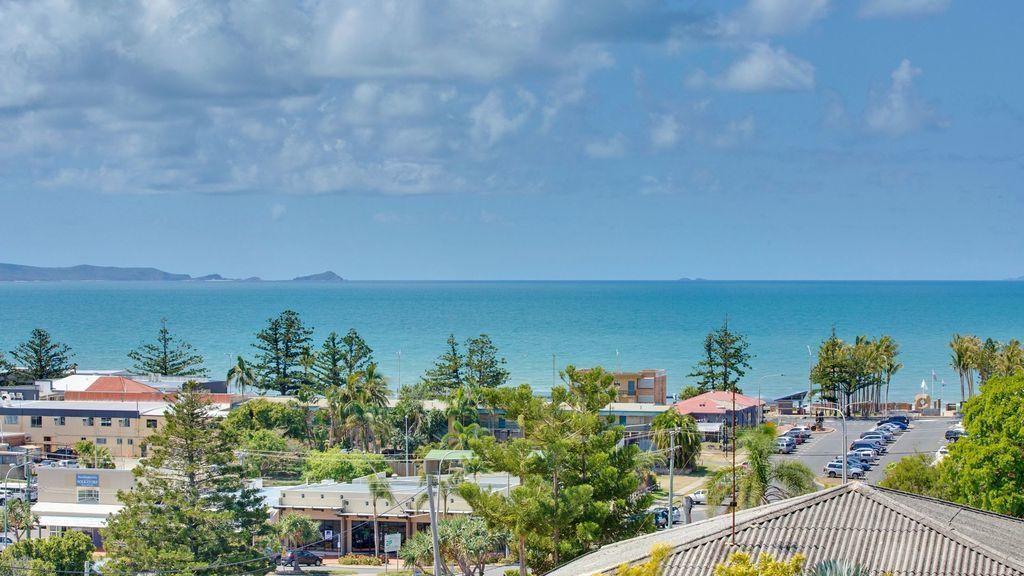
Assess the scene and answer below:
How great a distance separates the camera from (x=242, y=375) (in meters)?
94.4

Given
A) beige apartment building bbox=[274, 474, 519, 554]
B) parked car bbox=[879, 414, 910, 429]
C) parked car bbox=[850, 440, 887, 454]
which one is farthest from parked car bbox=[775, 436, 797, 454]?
beige apartment building bbox=[274, 474, 519, 554]

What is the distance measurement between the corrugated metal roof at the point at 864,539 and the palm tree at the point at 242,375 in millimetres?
77490

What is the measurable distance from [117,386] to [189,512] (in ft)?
151

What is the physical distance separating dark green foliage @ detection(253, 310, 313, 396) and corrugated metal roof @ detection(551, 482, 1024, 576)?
262ft

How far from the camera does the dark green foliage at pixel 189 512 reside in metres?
38.1

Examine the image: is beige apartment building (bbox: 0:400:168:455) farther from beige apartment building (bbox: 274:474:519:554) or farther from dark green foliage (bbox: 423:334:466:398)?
beige apartment building (bbox: 274:474:519:554)

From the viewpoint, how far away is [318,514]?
49906mm

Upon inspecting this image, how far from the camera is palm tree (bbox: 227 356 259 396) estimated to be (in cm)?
9338

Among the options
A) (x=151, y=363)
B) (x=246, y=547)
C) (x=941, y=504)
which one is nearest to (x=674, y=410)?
(x=246, y=547)

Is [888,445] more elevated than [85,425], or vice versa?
[85,425]

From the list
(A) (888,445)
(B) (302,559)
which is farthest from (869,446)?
(B) (302,559)

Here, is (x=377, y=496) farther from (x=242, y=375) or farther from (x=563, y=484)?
(x=242, y=375)

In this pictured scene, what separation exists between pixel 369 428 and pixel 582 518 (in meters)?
39.4

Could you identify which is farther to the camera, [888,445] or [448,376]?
[448,376]
